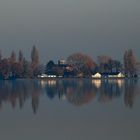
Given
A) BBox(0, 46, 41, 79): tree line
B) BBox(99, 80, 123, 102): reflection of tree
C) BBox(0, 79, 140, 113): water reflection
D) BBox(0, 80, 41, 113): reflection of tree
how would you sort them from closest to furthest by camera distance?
BBox(0, 80, 41, 113): reflection of tree → BBox(0, 79, 140, 113): water reflection → BBox(99, 80, 123, 102): reflection of tree → BBox(0, 46, 41, 79): tree line

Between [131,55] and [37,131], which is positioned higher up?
[131,55]

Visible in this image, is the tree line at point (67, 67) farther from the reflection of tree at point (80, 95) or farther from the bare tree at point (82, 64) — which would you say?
the reflection of tree at point (80, 95)

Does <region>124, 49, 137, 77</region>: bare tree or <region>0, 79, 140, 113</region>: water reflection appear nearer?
<region>0, 79, 140, 113</region>: water reflection

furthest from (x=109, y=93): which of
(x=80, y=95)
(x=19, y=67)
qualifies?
(x=19, y=67)

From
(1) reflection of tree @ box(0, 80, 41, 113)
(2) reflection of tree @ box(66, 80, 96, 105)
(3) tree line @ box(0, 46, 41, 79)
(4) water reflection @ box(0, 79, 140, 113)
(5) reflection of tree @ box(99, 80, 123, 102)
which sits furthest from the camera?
(3) tree line @ box(0, 46, 41, 79)

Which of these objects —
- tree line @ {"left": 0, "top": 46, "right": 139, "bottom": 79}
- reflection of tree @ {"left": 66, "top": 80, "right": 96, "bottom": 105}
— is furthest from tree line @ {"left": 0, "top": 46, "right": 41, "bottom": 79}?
reflection of tree @ {"left": 66, "top": 80, "right": 96, "bottom": 105}

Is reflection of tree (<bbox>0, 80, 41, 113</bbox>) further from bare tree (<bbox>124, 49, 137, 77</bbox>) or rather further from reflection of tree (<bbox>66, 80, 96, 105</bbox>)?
bare tree (<bbox>124, 49, 137, 77</bbox>)

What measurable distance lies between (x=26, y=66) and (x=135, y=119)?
60527mm

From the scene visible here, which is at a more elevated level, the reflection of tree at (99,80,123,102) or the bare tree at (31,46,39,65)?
the bare tree at (31,46,39,65)

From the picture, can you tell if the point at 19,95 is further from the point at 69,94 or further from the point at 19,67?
the point at 19,67

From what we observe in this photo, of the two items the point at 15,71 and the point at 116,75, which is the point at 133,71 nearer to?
the point at 116,75

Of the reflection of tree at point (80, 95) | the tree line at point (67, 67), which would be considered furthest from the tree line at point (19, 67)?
the reflection of tree at point (80, 95)

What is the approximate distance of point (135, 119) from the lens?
1212 cm

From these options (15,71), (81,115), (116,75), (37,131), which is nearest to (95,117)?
(81,115)
